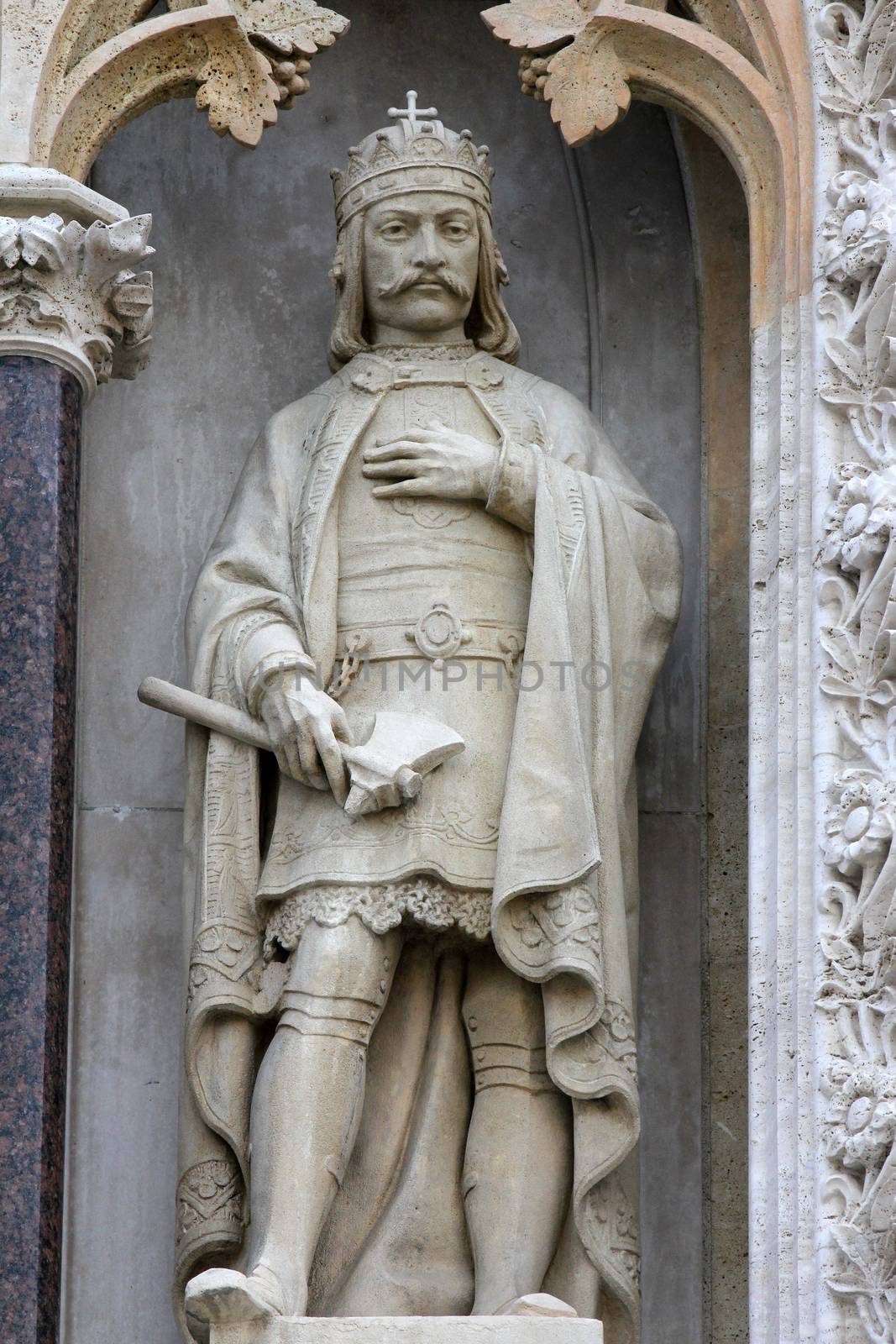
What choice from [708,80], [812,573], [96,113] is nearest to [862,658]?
[812,573]

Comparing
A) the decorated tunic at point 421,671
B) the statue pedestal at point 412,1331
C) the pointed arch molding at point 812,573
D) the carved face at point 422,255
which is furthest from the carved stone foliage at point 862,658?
the carved face at point 422,255

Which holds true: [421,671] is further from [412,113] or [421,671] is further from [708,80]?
[708,80]

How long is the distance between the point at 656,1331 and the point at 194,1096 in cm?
125

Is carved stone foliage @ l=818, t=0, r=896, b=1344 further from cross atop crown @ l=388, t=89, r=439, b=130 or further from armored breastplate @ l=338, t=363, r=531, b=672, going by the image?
cross atop crown @ l=388, t=89, r=439, b=130

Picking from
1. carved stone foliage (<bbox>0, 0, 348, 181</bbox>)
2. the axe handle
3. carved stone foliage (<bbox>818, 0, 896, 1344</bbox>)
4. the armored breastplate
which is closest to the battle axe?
the axe handle

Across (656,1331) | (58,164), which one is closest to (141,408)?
(58,164)

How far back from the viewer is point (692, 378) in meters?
7.81

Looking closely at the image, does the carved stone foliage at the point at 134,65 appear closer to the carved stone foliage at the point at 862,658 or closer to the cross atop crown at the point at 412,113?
the cross atop crown at the point at 412,113

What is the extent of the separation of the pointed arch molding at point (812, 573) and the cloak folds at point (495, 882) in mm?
351

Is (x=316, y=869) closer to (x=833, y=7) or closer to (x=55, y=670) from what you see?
(x=55, y=670)

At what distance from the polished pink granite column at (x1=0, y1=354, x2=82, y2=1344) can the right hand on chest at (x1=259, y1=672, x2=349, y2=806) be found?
1.50ft

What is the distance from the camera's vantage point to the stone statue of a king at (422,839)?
6.56 metres

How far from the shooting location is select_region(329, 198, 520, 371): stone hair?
728 cm

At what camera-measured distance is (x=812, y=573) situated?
664 centimetres
